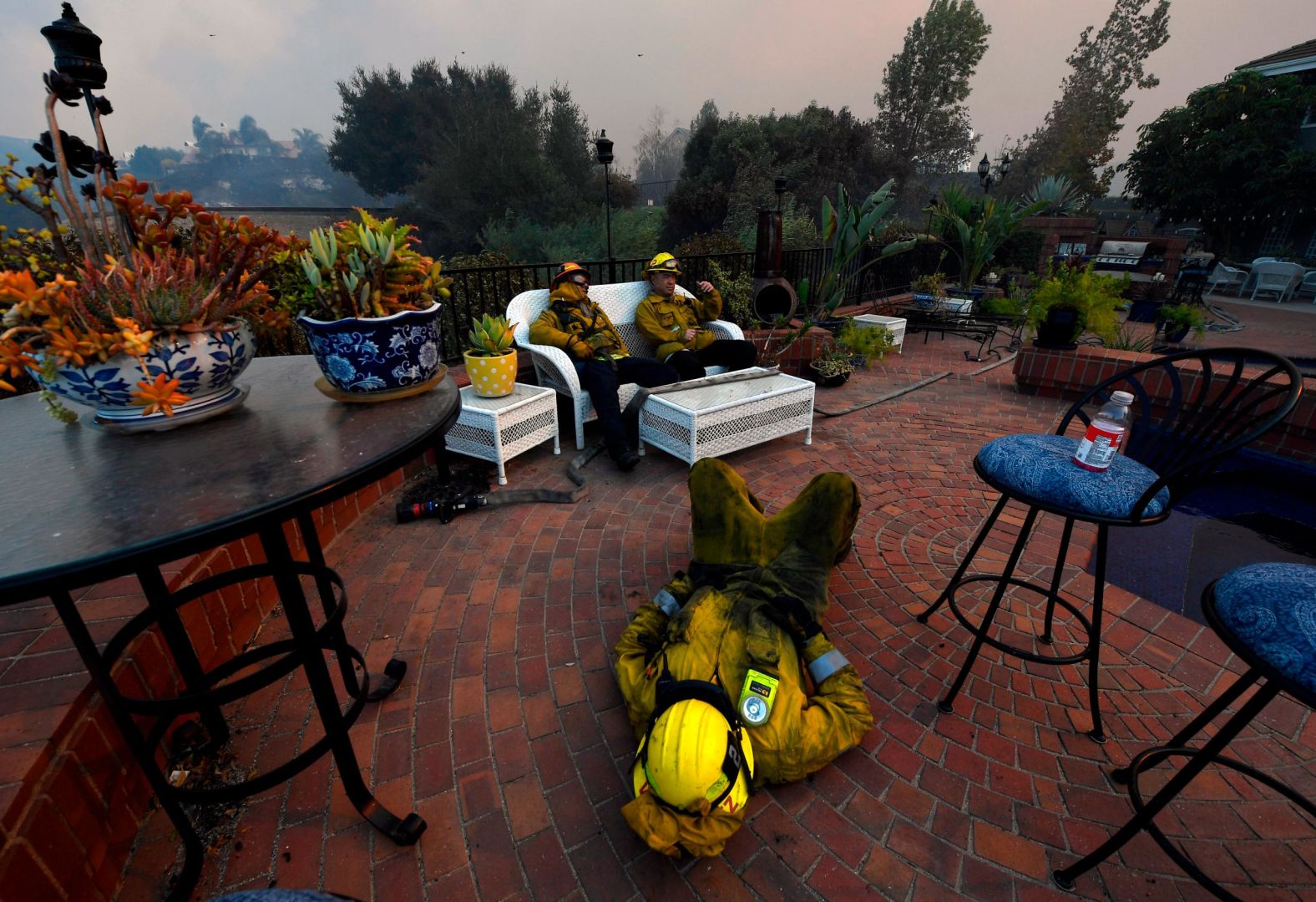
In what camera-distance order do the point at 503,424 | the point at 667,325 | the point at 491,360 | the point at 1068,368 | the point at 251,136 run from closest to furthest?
the point at 503,424 → the point at 491,360 → the point at 667,325 → the point at 1068,368 → the point at 251,136

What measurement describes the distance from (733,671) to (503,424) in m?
2.51

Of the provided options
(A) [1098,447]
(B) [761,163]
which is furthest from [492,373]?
(B) [761,163]

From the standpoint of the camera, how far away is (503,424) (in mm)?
3711

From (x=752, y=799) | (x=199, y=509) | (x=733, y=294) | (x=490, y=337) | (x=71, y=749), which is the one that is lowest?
(x=752, y=799)

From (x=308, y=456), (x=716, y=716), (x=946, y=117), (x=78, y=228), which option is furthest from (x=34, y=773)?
(x=946, y=117)

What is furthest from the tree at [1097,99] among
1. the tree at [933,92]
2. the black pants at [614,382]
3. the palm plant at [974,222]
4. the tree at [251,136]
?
the tree at [251,136]

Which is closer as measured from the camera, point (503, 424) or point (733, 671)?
point (733, 671)

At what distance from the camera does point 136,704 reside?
1.27 meters

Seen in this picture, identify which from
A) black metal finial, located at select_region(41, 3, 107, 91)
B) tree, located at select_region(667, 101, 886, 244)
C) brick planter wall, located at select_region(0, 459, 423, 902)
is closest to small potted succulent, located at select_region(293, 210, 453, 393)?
black metal finial, located at select_region(41, 3, 107, 91)

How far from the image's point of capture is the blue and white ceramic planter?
139 centimetres

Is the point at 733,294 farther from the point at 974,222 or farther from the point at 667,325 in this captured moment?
the point at 974,222

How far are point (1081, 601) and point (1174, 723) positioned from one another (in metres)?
0.72

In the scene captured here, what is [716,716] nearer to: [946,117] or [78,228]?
[78,228]

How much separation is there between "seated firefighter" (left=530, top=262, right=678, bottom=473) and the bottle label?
9.21 ft
